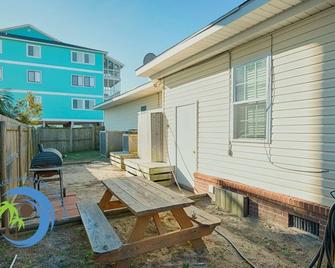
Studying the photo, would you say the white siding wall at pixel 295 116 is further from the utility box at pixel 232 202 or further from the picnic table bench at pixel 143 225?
the picnic table bench at pixel 143 225

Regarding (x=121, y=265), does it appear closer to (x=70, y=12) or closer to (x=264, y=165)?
(x=264, y=165)

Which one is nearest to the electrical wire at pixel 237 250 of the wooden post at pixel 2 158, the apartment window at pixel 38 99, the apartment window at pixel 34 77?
the wooden post at pixel 2 158

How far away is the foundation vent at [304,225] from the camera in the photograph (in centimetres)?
339

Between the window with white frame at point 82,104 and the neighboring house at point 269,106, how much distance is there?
2118 cm

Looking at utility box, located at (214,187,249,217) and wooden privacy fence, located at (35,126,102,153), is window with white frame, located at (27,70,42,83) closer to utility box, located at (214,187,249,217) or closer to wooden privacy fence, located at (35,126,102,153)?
wooden privacy fence, located at (35,126,102,153)

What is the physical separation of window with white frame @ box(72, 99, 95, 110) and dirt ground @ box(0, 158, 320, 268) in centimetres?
2287

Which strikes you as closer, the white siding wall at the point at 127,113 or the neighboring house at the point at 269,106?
the neighboring house at the point at 269,106

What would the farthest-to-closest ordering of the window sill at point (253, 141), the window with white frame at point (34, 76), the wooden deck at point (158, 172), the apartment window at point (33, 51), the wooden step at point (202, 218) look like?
the window with white frame at point (34, 76), the apartment window at point (33, 51), the wooden deck at point (158, 172), the window sill at point (253, 141), the wooden step at point (202, 218)

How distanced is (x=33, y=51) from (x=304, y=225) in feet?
81.8

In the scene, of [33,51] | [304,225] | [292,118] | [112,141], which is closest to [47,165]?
[292,118]

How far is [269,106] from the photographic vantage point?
3.99 metres

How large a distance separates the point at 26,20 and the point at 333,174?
29969 mm

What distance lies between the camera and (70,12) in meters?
8.98

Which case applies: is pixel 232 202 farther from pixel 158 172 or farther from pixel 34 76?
pixel 34 76
